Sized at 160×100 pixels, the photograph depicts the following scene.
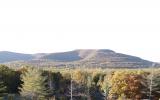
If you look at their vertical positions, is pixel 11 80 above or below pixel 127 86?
above

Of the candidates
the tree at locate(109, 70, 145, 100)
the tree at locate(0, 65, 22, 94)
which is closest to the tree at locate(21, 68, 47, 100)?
the tree at locate(0, 65, 22, 94)

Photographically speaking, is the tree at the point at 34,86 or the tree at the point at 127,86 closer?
the tree at the point at 34,86

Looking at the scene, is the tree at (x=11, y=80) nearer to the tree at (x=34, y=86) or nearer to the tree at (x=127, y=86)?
the tree at (x=34, y=86)

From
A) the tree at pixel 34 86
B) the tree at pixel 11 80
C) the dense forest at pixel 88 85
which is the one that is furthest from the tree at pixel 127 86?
the tree at pixel 34 86

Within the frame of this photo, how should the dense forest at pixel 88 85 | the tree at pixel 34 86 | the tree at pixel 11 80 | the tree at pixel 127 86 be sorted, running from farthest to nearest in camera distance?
the tree at pixel 127 86 → the dense forest at pixel 88 85 → the tree at pixel 11 80 → the tree at pixel 34 86

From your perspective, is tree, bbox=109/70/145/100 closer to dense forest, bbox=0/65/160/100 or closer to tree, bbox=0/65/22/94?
dense forest, bbox=0/65/160/100

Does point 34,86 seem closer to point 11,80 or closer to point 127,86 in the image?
point 11,80

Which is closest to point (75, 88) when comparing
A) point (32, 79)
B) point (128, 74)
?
point (128, 74)

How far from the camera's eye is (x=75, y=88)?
482 ft

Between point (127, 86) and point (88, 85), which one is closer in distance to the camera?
point (127, 86)

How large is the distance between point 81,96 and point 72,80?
10246 mm

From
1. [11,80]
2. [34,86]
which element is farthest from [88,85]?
[34,86]

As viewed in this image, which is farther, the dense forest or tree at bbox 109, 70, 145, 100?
tree at bbox 109, 70, 145, 100

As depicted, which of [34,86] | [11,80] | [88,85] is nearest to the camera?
[34,86]
